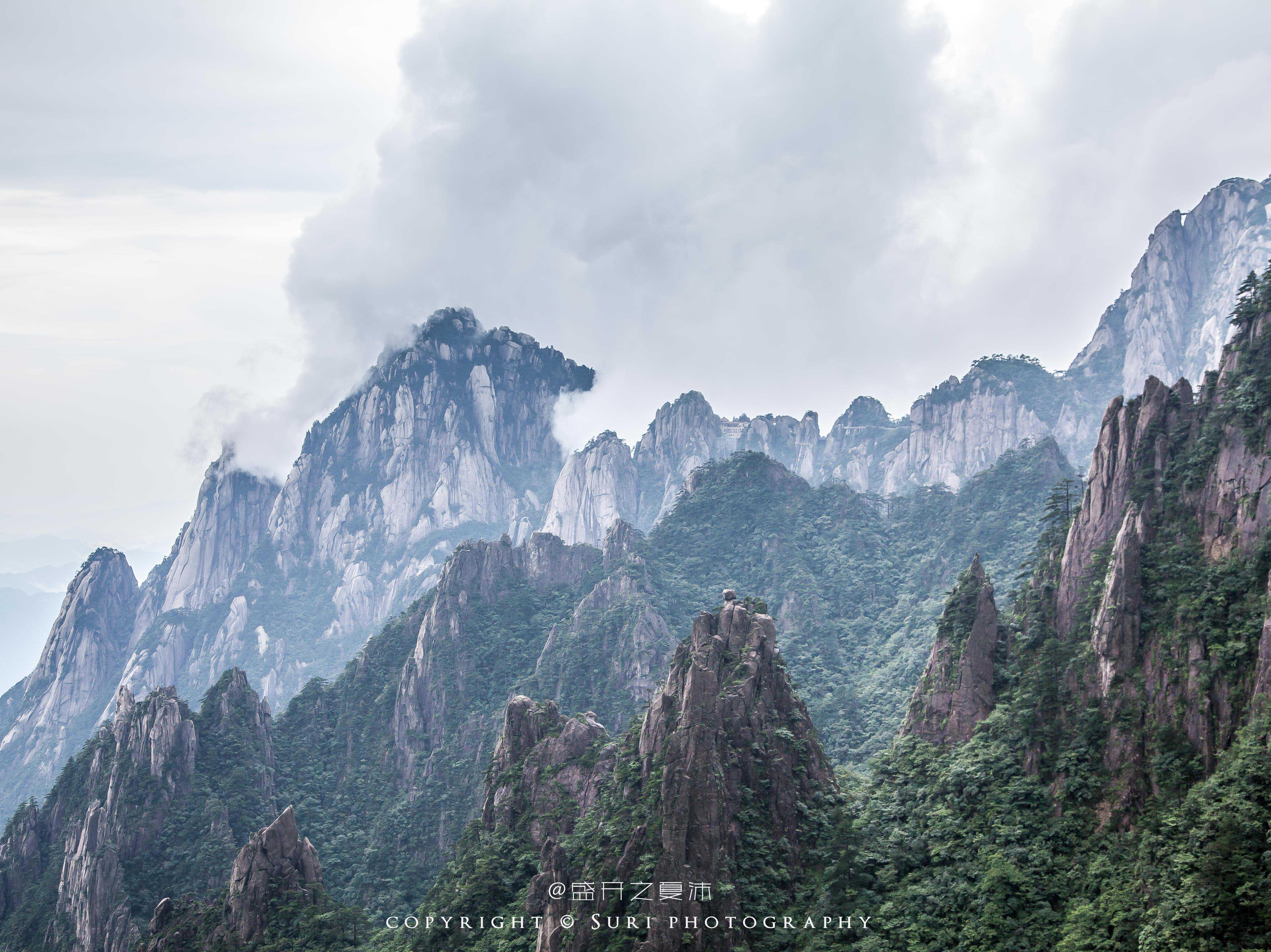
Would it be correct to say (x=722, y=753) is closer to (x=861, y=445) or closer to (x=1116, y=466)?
(x=1116, y=466)

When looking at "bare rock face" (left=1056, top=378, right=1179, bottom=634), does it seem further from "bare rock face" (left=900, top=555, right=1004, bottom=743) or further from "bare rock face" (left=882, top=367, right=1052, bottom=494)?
"bare rock face" (left=882, top=367, right=1052, bottom=494)

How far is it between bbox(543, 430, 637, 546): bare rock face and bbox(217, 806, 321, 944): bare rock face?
129m

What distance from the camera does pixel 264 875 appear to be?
183 ft

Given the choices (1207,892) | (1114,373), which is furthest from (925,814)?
(1114,373)

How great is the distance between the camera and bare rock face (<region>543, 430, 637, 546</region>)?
190 m

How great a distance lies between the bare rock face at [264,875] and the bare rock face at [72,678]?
98.5 m

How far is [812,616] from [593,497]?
9425 centimetres

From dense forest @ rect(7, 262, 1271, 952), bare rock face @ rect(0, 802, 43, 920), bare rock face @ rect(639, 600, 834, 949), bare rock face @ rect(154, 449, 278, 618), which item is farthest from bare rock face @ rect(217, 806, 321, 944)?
bare rock face @ rect(154, 449, 278, 618)

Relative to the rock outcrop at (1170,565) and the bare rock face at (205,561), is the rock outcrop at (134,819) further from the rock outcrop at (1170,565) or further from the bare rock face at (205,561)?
the bare rock face at (205,561)

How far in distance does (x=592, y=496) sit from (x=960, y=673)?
145562mm

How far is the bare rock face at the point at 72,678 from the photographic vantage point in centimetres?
14325

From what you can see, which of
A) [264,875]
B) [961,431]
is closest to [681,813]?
[264,875]

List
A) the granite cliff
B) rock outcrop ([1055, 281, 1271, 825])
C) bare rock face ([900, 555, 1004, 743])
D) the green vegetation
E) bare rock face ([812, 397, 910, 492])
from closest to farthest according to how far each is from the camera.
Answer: rock outcrop ([1055, 281, 1271, 825]) → the granite cliff → bare rock face ([900, 555, 1004, 743]) → the green vegetation → bare rock face ([812, 397, 910, 492])

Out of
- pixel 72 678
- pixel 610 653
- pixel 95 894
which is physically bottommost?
pixel 95 894
